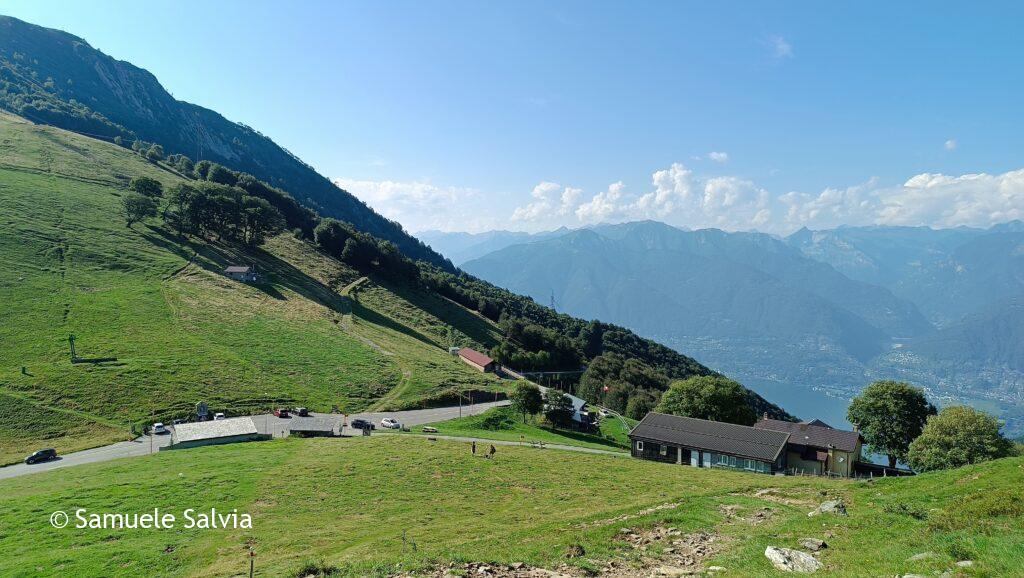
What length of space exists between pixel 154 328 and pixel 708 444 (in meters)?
79.2

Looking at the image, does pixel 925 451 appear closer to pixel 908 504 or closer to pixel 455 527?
pixel 908 504

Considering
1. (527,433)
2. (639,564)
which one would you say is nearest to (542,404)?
(527,433)

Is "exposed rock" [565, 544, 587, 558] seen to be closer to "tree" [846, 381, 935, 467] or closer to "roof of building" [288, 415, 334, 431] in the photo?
"roof of building" [288, 415, 334, 431]

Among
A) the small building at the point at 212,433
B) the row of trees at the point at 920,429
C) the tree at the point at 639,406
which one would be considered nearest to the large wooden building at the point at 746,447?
the row of trees at the point at 920,429

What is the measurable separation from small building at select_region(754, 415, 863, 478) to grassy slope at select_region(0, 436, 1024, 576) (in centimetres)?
2428

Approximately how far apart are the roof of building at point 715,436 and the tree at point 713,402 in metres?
8.26

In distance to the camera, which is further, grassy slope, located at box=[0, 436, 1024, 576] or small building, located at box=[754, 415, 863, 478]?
small building, located at box=[754, 415, 863, 478]

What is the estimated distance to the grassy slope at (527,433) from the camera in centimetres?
5968

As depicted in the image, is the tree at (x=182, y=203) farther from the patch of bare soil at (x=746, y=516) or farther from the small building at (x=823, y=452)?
the small building at (x=823, y=452)

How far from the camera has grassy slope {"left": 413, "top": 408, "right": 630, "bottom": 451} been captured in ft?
196

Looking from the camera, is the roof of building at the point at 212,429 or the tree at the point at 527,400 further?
the tree at the point at 527,400

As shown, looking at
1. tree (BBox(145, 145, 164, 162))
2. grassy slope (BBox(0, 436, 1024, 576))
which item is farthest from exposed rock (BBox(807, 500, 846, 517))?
tree (BBox(145, 145, 164, 162))

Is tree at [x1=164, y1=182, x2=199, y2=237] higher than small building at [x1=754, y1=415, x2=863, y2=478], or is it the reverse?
tree at [x1=164, y1=182, x2=199, y2=237]

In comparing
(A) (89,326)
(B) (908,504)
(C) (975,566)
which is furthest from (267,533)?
(A) (89,326)
